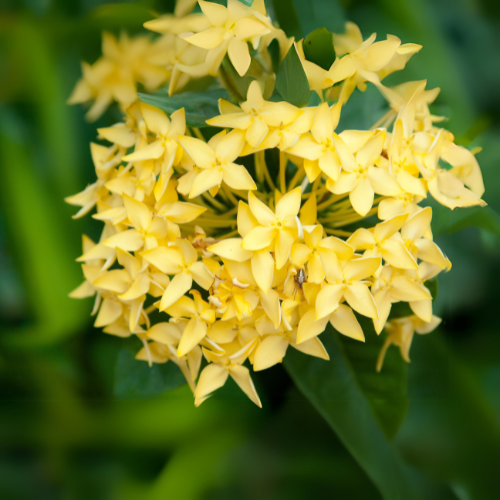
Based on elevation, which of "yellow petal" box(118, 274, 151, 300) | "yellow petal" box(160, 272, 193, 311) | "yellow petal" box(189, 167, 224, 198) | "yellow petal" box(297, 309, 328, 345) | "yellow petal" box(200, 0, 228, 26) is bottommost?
"yellow petal" box(297, 309, 328, 345)

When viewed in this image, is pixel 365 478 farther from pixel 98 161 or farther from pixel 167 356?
pixel 98 161

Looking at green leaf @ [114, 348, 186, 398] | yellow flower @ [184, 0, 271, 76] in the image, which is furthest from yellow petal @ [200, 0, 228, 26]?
green leaf @ [114, 348, 186, 398]

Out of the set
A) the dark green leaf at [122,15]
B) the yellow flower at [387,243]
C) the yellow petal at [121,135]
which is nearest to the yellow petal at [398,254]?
the yellow flower at [387,243]

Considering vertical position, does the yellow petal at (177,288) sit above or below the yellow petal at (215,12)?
below

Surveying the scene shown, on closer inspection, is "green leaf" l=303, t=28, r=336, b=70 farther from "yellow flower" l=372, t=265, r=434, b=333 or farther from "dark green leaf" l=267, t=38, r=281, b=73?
"yellow flower" l=372, t=265, r=434, b=333

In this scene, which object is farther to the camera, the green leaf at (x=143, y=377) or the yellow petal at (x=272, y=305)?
the green leaf at (x=143, y=377)

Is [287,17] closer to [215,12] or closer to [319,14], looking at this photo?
[319,14]

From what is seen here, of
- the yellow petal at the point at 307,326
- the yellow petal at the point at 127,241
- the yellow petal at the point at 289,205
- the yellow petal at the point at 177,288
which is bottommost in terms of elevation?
the yellow petal at the point at 307,326

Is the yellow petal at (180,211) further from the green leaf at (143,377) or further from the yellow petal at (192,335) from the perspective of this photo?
the green leaf at (143,377)
